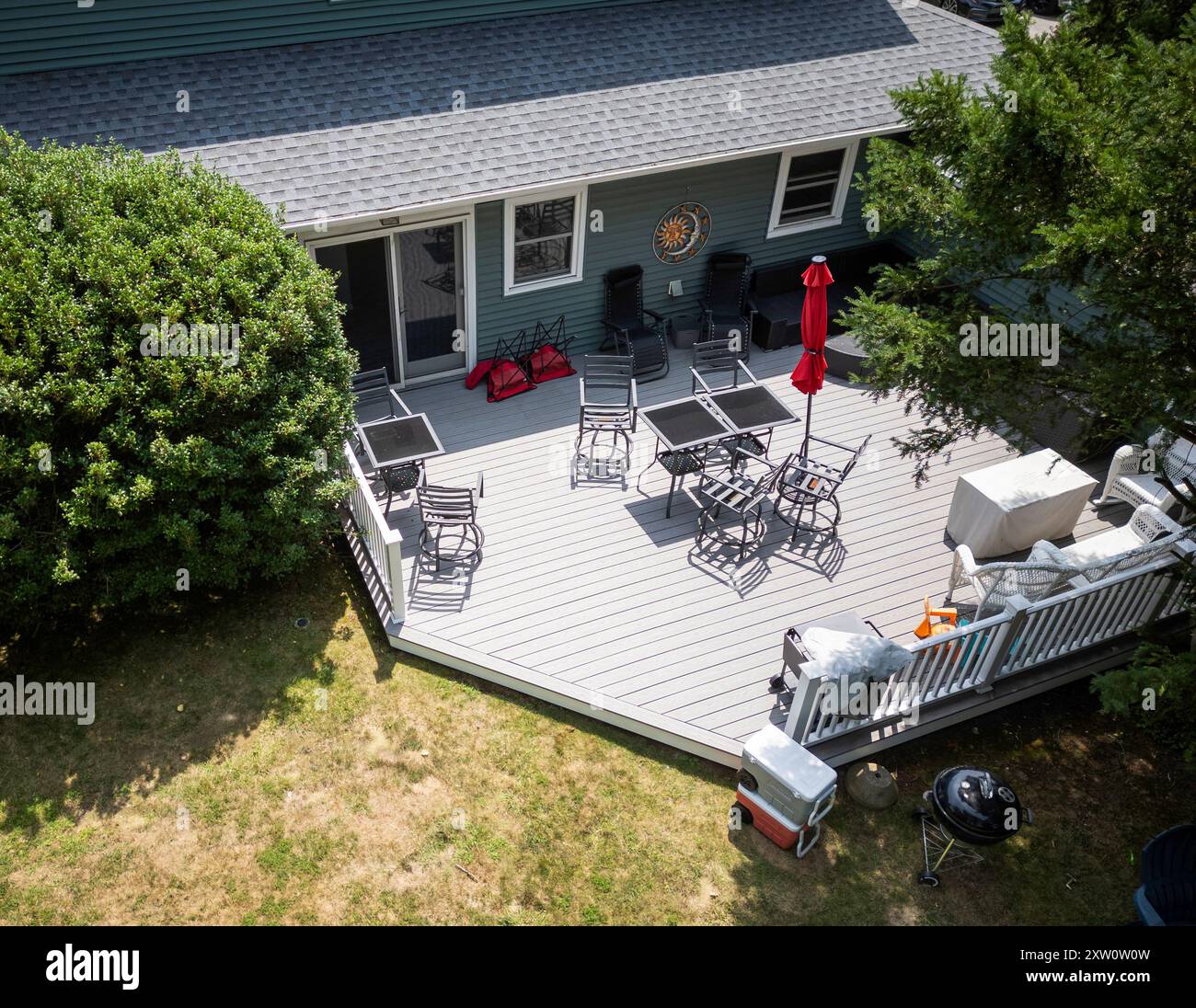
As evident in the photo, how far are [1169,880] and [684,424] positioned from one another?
234 inches

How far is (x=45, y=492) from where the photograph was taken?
8430 mm

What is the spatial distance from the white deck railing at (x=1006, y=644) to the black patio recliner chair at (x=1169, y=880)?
6.11 ft

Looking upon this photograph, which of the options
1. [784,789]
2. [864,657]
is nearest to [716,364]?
[864,657]

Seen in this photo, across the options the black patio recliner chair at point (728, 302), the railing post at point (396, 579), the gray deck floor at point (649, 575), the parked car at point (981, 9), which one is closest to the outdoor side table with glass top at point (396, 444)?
the gray deck floor at point (649, 575)

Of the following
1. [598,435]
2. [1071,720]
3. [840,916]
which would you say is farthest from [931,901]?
[598,435]

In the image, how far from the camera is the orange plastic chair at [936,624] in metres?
9.49

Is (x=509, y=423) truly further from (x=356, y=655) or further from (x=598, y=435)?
(x=356, y=655)

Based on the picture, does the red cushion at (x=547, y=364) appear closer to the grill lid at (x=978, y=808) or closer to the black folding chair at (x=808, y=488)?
the black folding chair at (x=808, y=488)

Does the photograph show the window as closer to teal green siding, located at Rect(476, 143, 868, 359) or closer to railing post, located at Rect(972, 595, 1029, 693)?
teal green siding, located at Rect(476, 143, 868, 359)

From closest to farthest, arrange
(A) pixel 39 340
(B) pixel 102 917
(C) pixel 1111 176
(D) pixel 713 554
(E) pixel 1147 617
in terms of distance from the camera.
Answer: (C) pixel 1111 176 → (B) pixel 102 917 → (A) pixel 39 340 → (E) pixel 1147 617 → (D) pixel 713 554

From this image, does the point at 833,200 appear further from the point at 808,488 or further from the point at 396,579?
the point at 396,579

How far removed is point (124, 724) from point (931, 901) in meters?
6.78

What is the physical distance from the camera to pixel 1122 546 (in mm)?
9805

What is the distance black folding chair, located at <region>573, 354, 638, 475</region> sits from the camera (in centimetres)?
1158
